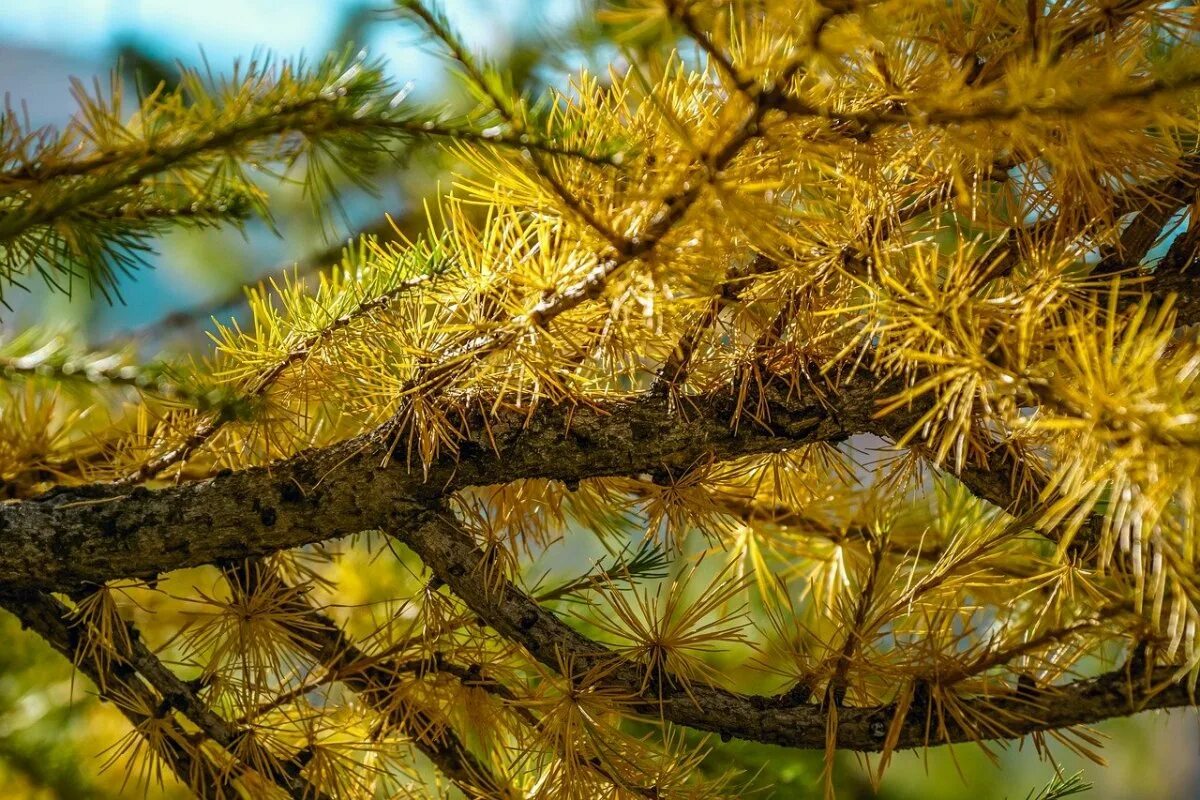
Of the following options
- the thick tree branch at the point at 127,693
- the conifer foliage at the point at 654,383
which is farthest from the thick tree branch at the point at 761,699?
the thick tree branch at the point at 127,693

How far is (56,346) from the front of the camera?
333 mm

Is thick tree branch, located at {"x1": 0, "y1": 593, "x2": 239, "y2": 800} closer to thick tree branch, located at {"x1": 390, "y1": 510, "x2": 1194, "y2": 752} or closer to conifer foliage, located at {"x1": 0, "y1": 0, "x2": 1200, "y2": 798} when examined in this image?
conifer foliage, located at {"x1": 0, "y1": 0, "x2": 1200, "y2": 798}

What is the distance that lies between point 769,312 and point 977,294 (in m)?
0.10

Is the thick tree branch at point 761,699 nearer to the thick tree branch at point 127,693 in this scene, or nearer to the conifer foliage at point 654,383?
the conifer foliage at point 654,383

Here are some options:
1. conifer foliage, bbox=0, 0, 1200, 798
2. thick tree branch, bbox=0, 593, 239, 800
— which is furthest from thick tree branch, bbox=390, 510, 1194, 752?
thick tree branch, bbox=0, 593, 239, 800

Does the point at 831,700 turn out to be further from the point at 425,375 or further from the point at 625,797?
the point at 425,375

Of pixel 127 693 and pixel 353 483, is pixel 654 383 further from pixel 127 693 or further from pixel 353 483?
pixel 127 693

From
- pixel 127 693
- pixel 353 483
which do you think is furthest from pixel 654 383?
pixel 127 693

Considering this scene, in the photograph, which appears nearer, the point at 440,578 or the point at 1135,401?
the point at 1135,401

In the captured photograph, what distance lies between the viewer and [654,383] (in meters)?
0.43

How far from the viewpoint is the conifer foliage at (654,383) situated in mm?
316

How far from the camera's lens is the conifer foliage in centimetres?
32

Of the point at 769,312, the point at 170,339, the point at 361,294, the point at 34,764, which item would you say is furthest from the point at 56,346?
the point at 170,339

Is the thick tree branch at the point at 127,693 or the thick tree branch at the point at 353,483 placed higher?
the thick tree branch at the point at 353,483
